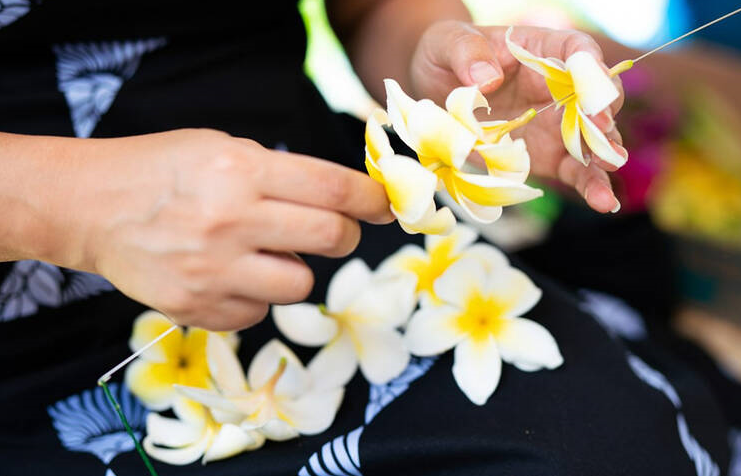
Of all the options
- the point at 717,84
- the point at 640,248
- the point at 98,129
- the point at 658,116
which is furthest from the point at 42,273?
the point at 717,84

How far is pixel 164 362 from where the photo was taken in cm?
58

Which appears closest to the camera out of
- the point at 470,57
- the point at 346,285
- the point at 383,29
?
the point at 470,57

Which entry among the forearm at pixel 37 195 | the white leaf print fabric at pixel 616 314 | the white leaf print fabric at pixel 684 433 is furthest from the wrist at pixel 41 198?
the white leaf print fabric at pixel 616 314

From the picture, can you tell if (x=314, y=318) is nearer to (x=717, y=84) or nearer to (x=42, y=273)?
(x=42, y=273)

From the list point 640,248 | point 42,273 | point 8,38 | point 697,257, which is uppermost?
point 8,38

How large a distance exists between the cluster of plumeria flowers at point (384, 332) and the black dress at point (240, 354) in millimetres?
18

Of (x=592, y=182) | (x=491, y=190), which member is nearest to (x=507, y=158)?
(x=491, y=190)

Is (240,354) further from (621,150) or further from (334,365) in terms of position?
(621,150)

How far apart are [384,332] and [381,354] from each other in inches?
0.7

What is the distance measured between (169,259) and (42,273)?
0.24 metres

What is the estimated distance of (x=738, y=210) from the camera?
1310 millimetres

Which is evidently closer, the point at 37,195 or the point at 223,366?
the point at 37,195

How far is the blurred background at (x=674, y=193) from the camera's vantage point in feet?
3.55

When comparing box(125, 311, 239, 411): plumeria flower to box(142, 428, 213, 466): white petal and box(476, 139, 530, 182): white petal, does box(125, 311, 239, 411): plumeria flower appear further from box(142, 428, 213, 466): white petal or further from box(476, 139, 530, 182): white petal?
box(476, 139, 530, 182): white petal
